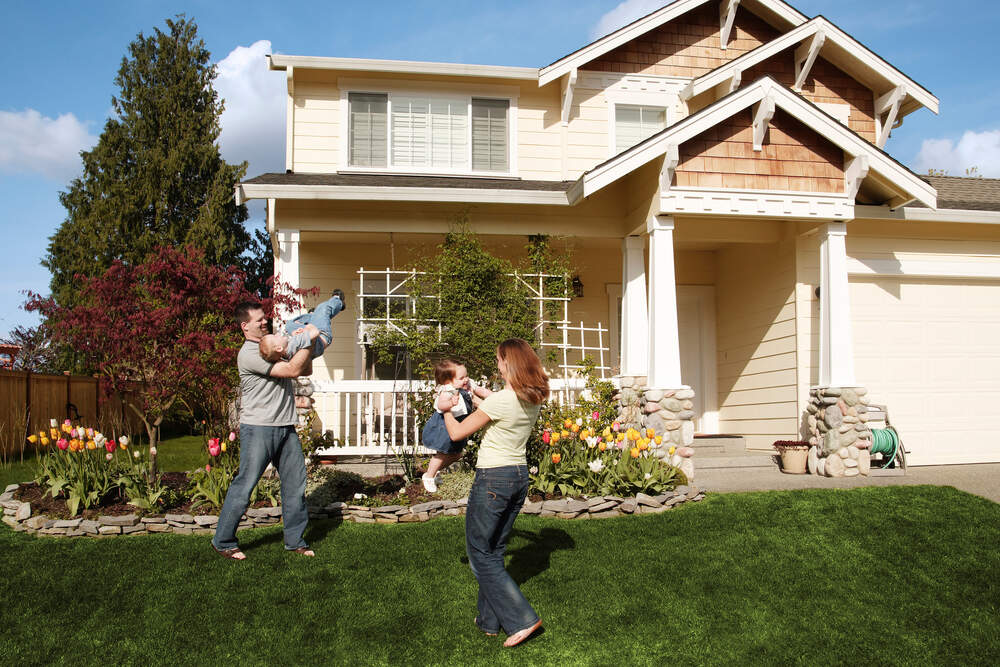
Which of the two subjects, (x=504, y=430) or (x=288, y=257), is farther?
(x=288, y=257)

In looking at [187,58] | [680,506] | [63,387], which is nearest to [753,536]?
[680,506]

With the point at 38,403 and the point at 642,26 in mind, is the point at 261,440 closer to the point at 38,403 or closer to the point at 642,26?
the point at 38,403

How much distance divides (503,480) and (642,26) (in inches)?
374

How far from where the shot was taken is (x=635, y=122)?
11.4 metres

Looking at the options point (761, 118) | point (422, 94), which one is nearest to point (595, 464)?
point (761, 118)

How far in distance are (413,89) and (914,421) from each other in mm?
8983

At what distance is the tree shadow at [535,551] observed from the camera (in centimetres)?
490

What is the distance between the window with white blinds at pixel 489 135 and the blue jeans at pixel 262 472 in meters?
6.99

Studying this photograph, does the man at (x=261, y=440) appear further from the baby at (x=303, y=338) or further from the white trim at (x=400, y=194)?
the white trim at (x=400, y=194)

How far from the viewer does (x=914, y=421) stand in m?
9.87

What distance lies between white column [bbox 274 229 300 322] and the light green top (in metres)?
5.74

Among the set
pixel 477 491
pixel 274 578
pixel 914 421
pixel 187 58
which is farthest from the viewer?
pixel 187 58

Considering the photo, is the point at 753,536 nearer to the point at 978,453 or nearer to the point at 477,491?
the point at 477,491

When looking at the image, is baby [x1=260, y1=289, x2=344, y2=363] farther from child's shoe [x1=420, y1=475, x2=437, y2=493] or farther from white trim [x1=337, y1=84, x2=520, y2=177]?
white trim [x1=337, y1=84, x2=520, y2=177]
